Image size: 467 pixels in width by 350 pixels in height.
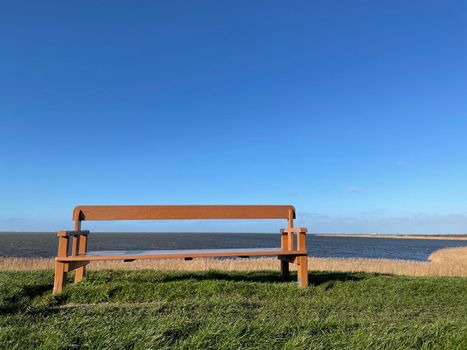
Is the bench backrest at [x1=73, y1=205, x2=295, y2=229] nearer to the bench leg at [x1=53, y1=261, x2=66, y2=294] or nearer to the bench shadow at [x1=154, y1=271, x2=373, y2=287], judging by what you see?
the bench leg at [x1=53, y1=261, x2=66, y2=294]

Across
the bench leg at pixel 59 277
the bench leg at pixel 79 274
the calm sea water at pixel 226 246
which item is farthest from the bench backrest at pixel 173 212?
the calm sea water at pixel 226 246

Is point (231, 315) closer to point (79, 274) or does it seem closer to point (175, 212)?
point (175, 212)

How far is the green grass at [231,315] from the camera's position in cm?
293

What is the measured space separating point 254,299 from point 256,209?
1.87 meters

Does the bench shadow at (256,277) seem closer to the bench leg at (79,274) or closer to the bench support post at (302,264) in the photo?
the bench support post at (302,264)

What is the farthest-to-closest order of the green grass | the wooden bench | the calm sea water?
the calm sea water, the wooden bench, the green grass

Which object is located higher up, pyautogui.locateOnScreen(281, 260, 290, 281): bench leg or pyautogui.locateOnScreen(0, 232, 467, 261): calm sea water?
pyautogui.locateOnScreen(281, 260, 290, 281): bench leg

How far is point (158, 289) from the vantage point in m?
5.58

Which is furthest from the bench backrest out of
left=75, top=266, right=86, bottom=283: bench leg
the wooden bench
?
left=75, top=266, right=86, bottom=283: bench leg

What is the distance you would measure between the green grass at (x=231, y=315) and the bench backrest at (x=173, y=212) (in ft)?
3.63

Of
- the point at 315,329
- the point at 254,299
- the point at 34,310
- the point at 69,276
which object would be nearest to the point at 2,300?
the point at 34,310

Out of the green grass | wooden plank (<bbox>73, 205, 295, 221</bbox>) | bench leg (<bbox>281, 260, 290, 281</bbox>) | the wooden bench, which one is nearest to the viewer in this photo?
the green grass

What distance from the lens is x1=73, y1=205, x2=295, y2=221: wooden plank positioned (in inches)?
244

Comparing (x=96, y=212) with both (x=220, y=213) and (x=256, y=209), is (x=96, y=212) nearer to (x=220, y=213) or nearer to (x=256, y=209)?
(x=220, y=213)
